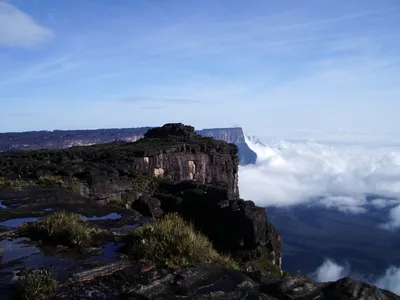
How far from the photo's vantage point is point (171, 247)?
404 inches

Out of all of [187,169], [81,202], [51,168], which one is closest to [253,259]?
[81,202]

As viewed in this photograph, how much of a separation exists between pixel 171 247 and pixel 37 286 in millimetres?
3168

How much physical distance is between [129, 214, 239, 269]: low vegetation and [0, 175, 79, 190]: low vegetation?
52.2 ft

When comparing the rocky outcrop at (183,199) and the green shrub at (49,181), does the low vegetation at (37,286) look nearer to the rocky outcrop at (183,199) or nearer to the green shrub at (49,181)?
the rocky outcrop at (183,199)

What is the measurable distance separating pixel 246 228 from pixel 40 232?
18002mm

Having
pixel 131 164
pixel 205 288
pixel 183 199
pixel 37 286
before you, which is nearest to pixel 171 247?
pixel 205 288

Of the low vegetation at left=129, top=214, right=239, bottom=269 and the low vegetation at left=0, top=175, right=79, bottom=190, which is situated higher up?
the low vegetation at left=129, top=214, right=239, bottom=269

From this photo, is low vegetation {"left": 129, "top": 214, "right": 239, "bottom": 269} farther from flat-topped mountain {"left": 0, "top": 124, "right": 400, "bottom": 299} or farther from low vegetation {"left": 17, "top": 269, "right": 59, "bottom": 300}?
low vegetation {"left": 17, "top": 269, "right": 59, "bottom": 300}

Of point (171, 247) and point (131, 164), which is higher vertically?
point (171, 247)

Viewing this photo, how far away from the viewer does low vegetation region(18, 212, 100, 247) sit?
11.7 metres

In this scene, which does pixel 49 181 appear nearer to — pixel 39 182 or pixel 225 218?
pixel 39 182

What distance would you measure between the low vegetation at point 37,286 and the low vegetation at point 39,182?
17118 millimetres

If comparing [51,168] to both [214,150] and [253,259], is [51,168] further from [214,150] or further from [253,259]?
[214,150]

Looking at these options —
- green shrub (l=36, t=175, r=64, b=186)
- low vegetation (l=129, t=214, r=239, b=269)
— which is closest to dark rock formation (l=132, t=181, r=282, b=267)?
green shrub (l=36, t=175, r=64, b=186)
